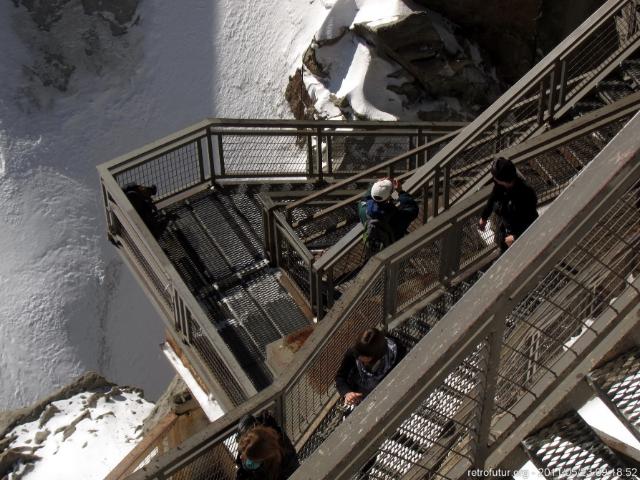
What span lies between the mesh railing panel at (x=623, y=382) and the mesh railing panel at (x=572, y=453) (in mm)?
172

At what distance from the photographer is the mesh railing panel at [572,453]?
3518 mm

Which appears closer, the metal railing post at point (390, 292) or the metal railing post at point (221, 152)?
the metal railing post at point (390, 292)

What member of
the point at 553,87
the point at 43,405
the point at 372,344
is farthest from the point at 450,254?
the point at 43,405

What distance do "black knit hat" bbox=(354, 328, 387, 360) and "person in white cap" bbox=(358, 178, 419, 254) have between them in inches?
86.1

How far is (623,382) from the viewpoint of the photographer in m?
3.59

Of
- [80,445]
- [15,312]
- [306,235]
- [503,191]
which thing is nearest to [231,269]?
[306,235]

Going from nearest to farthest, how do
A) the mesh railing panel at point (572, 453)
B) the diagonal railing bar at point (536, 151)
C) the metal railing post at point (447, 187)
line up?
the mesh railing panel at point (572, 453) → the diagonal railing bar at point (536, 151) → the metal railing post at point (447, 187)

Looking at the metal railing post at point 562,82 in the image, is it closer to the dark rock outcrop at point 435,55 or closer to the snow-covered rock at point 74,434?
the snow-covered rock at point 74,434

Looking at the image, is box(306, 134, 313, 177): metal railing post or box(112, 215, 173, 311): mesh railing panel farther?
box(306, 134, 313, 177): metal railing post

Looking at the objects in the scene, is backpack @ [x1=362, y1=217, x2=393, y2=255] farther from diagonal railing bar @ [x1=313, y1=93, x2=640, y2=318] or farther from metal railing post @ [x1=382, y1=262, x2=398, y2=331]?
metal railing post @ [x1=382, y1=262, x2=398, y2=331]

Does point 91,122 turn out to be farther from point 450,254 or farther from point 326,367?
point 326,367

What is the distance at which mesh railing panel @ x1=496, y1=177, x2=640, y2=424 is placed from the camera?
368cm

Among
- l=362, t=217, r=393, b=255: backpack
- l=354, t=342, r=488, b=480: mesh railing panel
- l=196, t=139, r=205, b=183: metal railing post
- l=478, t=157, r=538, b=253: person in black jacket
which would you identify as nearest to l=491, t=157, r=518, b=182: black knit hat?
l=478, t=157, r=538, b=253: person in black jacket

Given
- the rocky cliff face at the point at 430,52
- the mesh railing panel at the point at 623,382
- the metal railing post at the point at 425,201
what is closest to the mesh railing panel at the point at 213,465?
the mesh railing panel at the point at 623,382
